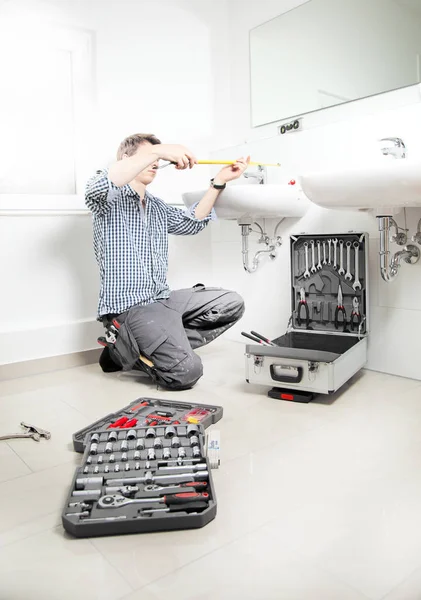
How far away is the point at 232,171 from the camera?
2463 millimetres

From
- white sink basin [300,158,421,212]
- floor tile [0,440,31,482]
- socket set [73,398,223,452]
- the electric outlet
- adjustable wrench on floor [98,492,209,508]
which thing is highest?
the electric outlet

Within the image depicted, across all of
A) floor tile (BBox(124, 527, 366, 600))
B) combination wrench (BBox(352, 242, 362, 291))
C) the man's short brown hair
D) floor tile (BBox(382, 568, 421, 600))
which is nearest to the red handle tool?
floor tile (BBox(124, 527, 366, 600))

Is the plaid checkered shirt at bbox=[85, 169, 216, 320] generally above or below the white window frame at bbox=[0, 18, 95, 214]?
below

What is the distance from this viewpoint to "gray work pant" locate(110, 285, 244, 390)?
2.18 metres

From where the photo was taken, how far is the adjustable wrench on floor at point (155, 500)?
118 cm

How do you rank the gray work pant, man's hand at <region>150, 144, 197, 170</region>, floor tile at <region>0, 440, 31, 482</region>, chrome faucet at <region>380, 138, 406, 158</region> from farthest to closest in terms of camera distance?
the gray work pant, man's hand at <region>150, 144, 197, 170</region>, chrome faucet at <region>380, 138, 406, 158</region>, floor tile at <region>0, 440, 31, 482</region>

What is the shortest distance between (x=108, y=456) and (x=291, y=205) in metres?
1.55

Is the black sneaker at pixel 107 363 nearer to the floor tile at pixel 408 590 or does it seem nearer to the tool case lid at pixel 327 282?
the tool case lid at pixel 327 282

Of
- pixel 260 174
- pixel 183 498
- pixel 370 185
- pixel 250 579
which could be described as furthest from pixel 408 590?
pixel 260 174

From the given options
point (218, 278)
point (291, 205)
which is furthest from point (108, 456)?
point (218, 278)

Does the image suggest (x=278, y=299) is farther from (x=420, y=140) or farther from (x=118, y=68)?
(x=118, y=68)

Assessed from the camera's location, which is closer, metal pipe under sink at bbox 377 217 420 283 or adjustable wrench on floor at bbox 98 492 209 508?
adjustable wrench on floor at bbox 98 492 209 508

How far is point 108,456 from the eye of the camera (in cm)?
139

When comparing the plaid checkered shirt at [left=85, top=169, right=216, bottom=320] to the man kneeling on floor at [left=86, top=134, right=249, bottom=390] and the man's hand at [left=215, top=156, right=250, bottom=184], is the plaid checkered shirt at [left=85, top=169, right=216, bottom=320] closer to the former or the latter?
the man kneeling on floor at [left=86, top=134, right=249, bottom=390]
